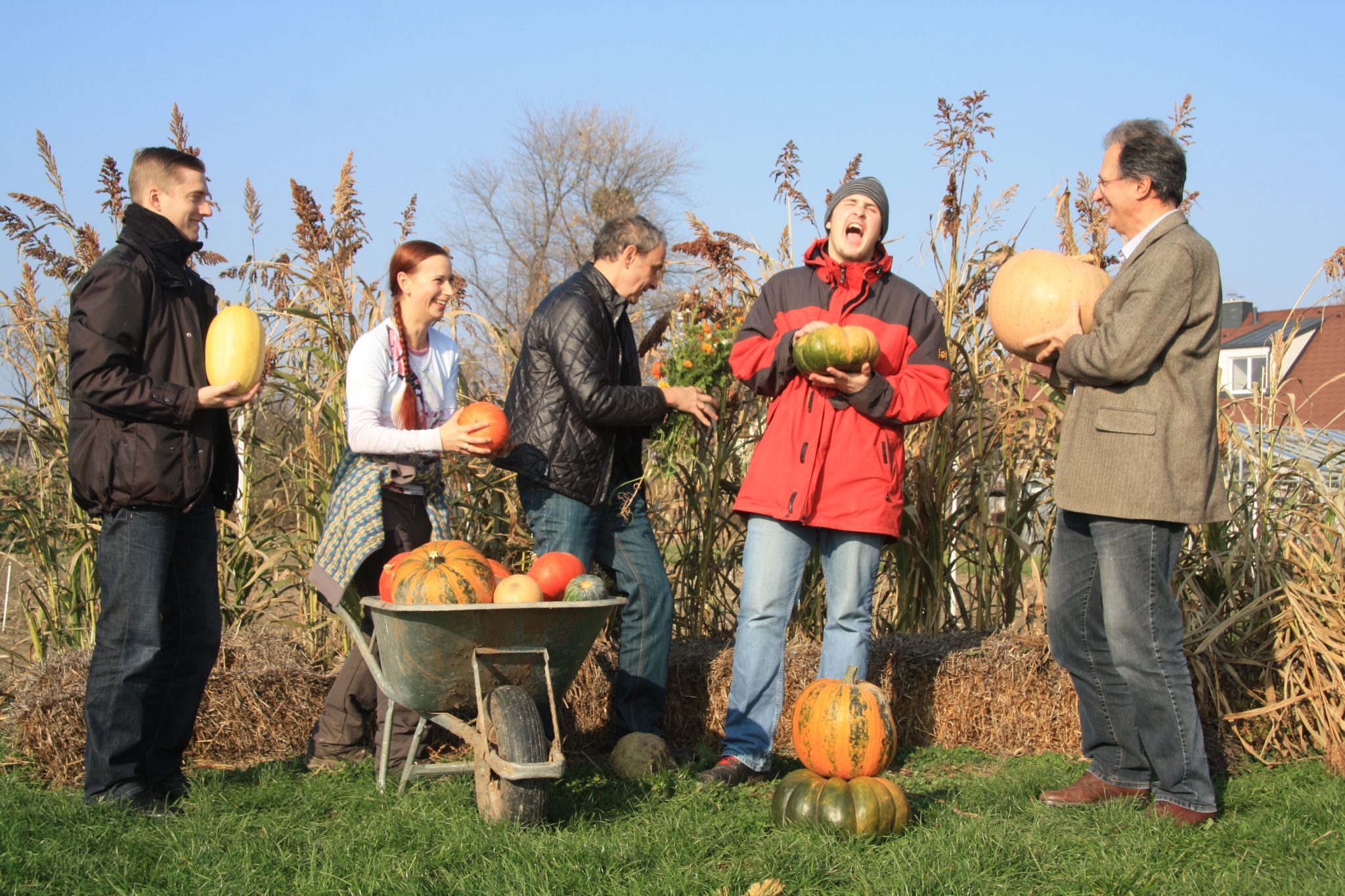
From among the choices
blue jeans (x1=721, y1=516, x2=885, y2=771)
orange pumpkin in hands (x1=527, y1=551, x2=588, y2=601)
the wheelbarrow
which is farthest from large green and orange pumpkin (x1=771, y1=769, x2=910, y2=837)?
orange pumpkin in hands (x1=527, y1=551, x2=588, y2=601)

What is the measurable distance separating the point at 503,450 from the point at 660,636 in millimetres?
1005

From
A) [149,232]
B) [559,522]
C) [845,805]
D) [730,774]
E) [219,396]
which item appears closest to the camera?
[845,805]

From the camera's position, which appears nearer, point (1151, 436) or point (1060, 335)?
point (1151, 436)

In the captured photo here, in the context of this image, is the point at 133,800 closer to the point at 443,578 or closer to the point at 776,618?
the point at 443,578

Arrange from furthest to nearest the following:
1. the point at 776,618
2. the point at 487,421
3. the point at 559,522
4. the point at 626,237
Result: the point at 626,237 < the point at 559,522 < the point at 776,618 < the point at 487,421

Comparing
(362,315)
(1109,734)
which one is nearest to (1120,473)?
(1109,734)

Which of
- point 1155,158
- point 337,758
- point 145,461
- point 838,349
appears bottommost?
point 337,758

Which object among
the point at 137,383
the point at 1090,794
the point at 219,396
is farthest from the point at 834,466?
the point at 137,383

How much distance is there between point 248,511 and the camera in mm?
4617

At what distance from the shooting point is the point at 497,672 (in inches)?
121

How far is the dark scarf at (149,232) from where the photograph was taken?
10.8ft

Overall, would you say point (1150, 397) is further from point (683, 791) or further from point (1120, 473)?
point (683, 791)

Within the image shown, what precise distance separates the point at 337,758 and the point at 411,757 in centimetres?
67

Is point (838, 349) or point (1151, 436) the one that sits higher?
point (838, 349)
